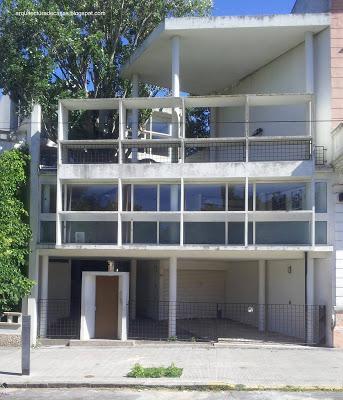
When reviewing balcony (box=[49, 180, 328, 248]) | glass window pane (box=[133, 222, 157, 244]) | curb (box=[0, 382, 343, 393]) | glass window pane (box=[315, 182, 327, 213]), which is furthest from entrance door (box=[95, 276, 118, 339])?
curb (box=[0, 382, 343, 393])

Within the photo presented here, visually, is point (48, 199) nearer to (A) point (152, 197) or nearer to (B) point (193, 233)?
(A) point (152, 197)

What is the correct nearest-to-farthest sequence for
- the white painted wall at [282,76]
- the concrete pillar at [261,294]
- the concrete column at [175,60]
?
the concrete column at [175,60], the white painted wall at [282,76], the concrete pillar at [261,294]

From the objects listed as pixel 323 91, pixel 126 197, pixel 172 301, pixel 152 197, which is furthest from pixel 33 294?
pixel 323 91

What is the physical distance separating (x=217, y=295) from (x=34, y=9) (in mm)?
13851

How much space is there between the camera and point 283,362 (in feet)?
51.8

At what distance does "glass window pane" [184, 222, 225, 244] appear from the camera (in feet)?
63.7

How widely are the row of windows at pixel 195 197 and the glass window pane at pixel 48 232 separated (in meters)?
0.89

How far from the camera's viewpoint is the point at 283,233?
755 inches

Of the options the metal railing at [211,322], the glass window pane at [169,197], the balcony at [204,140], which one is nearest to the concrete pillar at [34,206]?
the metal railing at [211,322]

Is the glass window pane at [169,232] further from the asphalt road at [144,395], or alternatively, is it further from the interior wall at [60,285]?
the asphalt road at [144,395]

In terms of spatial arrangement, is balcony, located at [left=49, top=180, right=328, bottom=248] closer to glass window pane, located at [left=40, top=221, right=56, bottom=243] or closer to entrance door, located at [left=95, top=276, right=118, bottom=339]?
glass window pane, located at [left=40, top=221, right=56, bottom=243]

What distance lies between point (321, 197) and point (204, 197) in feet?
11.7

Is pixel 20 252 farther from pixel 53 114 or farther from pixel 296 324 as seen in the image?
pixel 296 324

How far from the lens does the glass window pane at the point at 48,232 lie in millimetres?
20359
